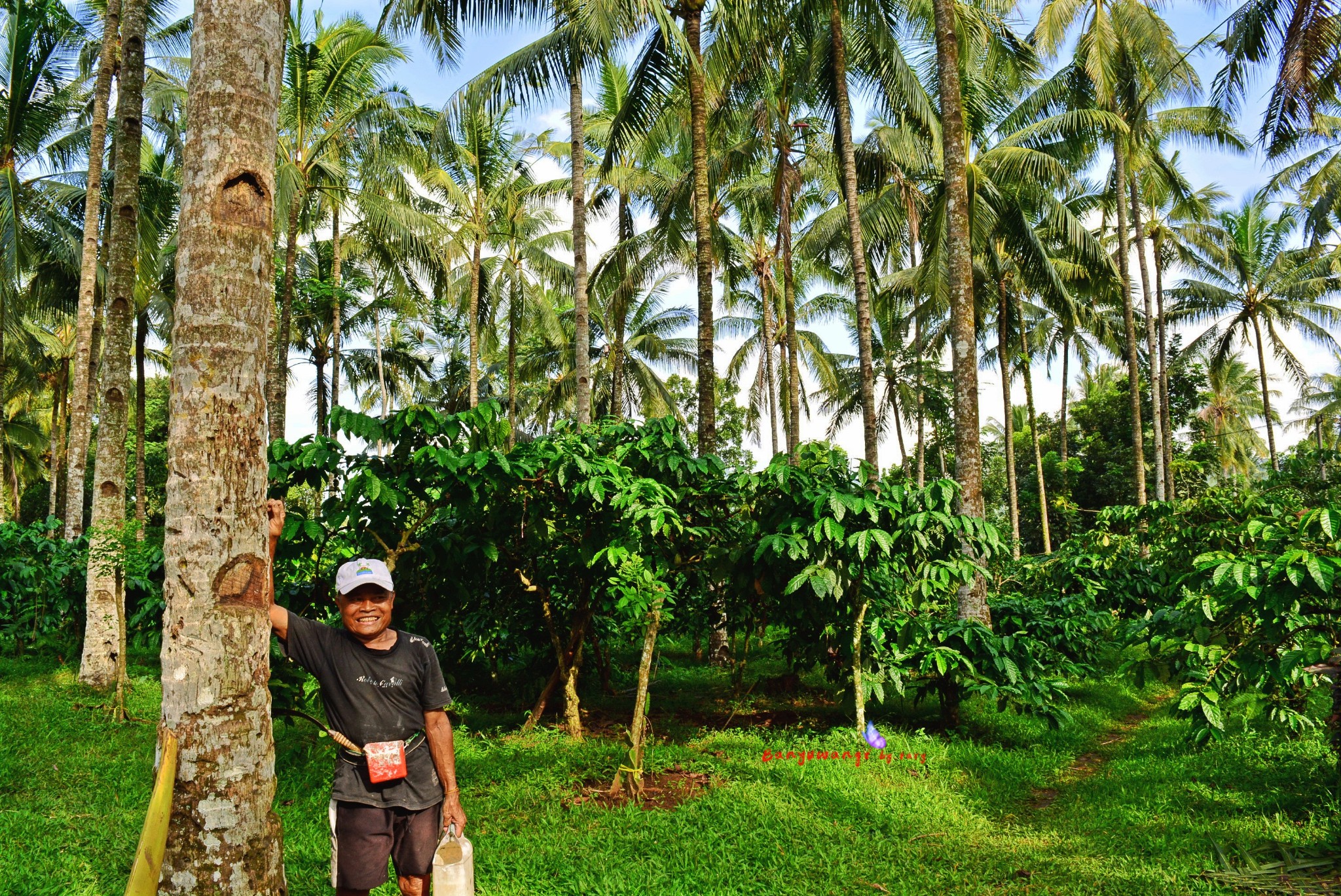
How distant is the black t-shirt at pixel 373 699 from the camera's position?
274 centimetres

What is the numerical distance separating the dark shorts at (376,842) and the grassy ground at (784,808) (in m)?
0.94

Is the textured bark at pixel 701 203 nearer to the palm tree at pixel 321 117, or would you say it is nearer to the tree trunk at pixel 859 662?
the tree trunk at pixel 859 662

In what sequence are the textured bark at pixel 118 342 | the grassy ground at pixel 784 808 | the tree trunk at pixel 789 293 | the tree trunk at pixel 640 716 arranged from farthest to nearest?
1. the tree trunk at pixel 789 293
2. the textured bark at pixel 118 342
3. the tree trunk at pixel 640 716
4. the grassy ground at pixel 784 808

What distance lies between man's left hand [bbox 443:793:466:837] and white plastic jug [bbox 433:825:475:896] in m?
0.12

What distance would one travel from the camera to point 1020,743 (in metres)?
6.42

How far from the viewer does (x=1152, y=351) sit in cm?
1656

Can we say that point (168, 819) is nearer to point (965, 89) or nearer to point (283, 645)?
point (283, 645)

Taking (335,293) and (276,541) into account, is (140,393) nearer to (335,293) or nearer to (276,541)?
(335,293)

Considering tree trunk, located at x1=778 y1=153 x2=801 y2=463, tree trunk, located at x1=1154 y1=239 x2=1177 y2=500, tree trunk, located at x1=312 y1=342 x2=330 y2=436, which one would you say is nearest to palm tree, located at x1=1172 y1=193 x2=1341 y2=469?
tree trunk, located at x1=1154 y1=239 x2=1177 y2=500

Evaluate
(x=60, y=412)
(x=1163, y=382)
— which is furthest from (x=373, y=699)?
(x=60, y=412)

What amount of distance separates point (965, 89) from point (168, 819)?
533 inches

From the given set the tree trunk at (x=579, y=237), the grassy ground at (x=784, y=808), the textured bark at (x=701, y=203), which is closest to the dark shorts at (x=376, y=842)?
the grassy ground at (x=784, y=808)

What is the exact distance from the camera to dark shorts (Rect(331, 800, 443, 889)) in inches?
106

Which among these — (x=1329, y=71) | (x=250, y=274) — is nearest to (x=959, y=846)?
(x=250, y=274)
